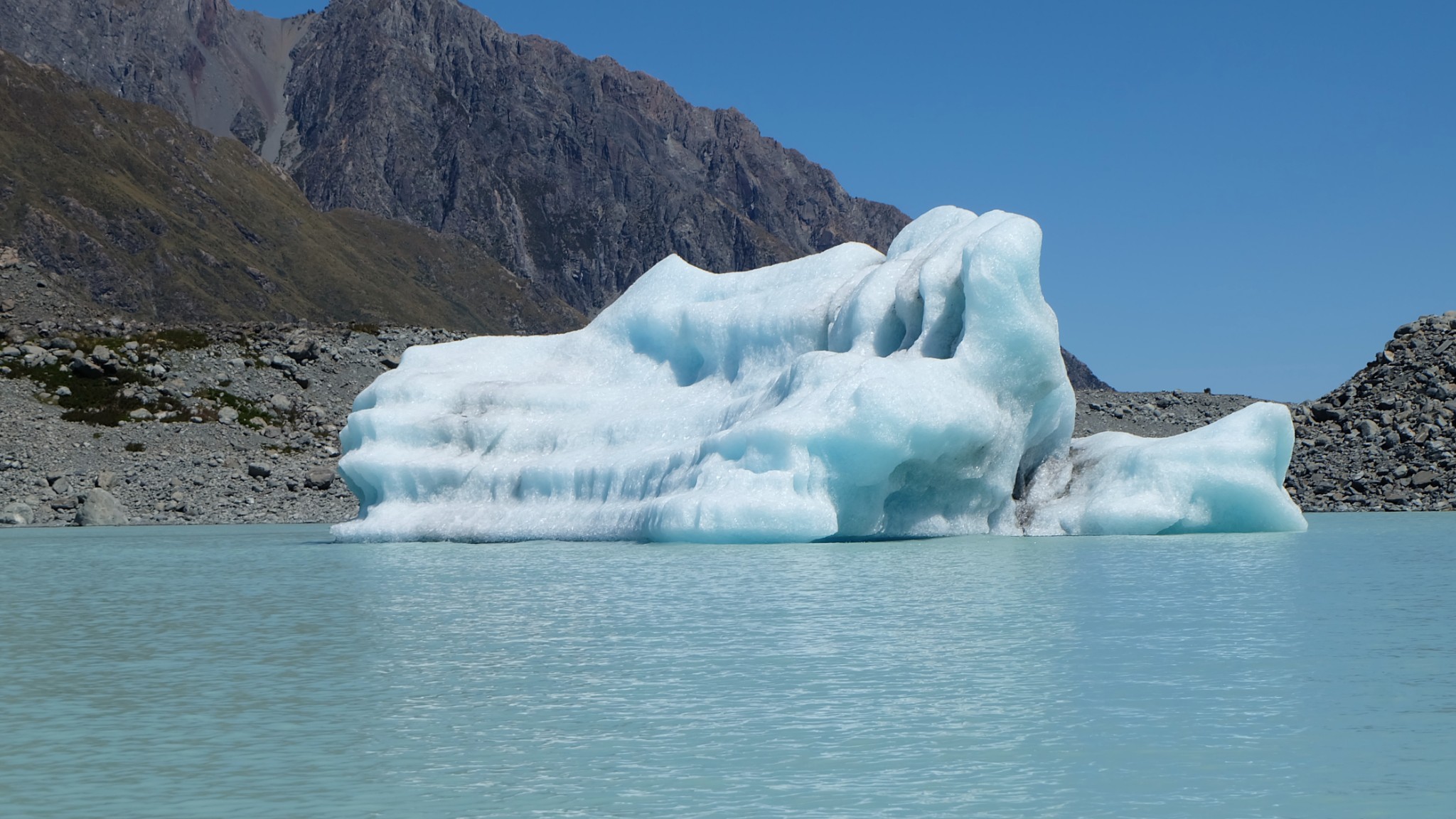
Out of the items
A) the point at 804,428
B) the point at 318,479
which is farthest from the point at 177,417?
the point at 804,428

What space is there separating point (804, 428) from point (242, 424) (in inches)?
1566

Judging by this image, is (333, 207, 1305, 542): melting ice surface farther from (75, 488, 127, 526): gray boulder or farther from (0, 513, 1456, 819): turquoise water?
(75, 488, 127, 526): gray boulder

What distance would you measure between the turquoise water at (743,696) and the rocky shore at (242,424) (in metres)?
27.5

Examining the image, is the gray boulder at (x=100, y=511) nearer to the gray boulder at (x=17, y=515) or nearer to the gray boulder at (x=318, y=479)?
the gray boulder at (x=17, y=515)

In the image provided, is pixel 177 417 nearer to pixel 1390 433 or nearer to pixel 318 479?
pixel 318 479

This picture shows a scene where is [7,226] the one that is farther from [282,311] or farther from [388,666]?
[388,666]

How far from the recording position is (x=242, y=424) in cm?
5772

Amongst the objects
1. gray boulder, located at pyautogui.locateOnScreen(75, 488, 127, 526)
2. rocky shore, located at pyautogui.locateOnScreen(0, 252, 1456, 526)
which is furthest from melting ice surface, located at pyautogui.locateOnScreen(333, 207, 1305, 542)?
rocky shore, located at pyautogui.locateOnScreen(0, 252, 1456, 526)

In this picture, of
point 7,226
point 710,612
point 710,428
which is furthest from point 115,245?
point 710,612

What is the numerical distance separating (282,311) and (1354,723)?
194656mm

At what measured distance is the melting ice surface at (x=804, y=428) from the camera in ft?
81.9

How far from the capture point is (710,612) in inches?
611

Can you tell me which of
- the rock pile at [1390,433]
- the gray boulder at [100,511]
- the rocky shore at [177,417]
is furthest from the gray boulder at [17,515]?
the rock pile at [1390,433]

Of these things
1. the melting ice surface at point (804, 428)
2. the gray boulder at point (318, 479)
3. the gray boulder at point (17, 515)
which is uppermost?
the melting ice surface at point (804, 428)
